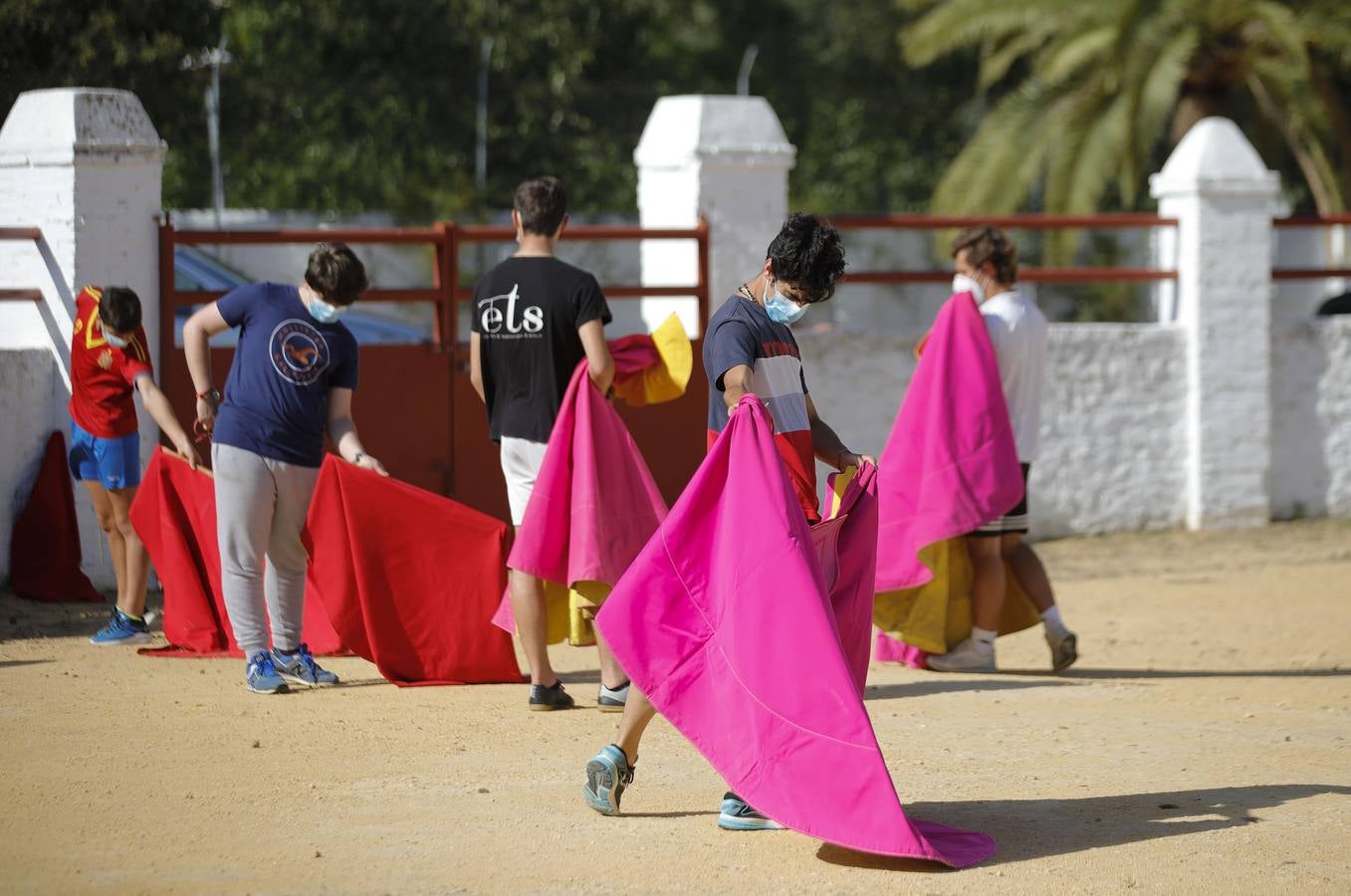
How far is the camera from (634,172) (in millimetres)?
21672

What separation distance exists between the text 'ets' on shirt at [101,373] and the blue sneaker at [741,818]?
3.81 meters

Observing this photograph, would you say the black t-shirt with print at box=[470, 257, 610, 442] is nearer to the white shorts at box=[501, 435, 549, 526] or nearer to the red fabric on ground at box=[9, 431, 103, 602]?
the white shorts at box=[501, 435, 549, 526]

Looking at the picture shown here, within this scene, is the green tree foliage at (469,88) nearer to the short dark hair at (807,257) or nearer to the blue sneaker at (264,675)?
the blue sneaker at (264,675)

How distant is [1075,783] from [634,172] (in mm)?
16845

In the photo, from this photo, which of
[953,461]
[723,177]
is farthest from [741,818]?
[723,177]

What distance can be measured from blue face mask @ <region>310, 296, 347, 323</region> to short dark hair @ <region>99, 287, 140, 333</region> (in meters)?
1.40

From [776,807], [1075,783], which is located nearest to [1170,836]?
[1075,783]

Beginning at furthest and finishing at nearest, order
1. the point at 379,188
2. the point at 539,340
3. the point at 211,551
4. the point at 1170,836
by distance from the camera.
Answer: the point at 379,188 → the point at 211,551 → the point at 539,340 → the point at 1170,836

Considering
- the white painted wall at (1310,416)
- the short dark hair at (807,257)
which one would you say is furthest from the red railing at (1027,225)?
the short dark hair at (807,257)

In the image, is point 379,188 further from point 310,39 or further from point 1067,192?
Answer: point 1067,192

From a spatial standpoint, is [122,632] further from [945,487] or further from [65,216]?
[945,487]

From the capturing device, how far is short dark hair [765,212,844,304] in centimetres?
482

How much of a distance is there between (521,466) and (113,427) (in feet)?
7.48

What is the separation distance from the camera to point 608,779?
4.89m
